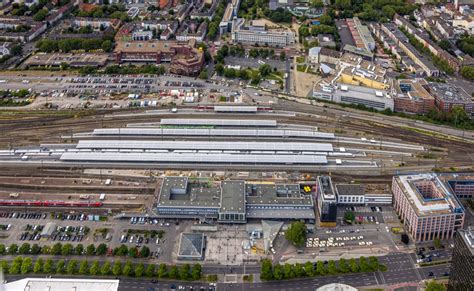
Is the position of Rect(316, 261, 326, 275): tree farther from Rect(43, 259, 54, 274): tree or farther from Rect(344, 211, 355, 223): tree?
Rect(43, 259, 54, 274): tree

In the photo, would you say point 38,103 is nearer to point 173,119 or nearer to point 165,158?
point 173,119

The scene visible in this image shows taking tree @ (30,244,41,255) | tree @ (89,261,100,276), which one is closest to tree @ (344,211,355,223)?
tree @ (89,261,100,276)

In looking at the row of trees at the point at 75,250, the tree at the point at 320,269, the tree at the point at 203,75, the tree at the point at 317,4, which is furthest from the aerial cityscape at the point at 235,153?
the tree at the point at 317,4

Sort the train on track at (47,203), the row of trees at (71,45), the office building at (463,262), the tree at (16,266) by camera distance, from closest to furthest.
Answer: the office building at (463,262), the tree at (16,266), the train on track at (47,203), the row of trees at (71,45)

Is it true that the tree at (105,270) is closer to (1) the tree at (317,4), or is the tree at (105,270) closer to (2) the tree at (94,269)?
(2) the tree at (94,269)

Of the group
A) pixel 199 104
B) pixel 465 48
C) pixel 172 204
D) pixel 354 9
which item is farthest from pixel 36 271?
pixel 354 9
